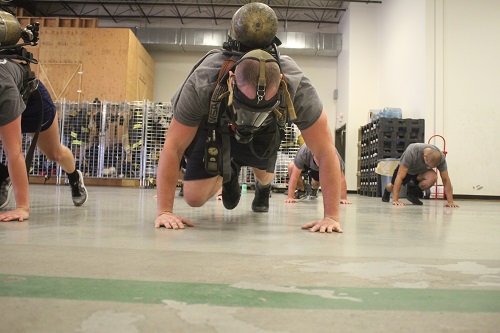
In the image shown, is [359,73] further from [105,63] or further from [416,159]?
[416,159]

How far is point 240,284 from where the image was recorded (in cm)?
125

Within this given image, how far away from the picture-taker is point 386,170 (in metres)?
9.73

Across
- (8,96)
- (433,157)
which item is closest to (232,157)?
(8,96)

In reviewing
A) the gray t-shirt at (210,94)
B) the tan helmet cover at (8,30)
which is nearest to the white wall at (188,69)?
the tan helmet cover at (8,30)

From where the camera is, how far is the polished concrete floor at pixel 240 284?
3.02 ft

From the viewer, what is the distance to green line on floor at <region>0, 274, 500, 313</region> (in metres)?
1.06

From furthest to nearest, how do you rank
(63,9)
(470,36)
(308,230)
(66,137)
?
(63,9)
(66,137)
(470,36)
(308,230)

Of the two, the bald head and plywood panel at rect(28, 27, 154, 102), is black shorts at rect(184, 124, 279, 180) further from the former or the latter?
plywood panel at rect(28, 27, 154, 102)

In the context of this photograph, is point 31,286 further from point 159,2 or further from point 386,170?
point 159,2

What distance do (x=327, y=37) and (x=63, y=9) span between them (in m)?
9.98

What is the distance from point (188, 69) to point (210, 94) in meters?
15.3

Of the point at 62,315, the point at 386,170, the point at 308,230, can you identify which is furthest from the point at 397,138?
the point at 62,315

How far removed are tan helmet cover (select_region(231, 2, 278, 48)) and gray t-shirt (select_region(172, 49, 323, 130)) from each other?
17 cm

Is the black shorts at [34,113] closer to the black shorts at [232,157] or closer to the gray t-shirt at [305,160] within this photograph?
the black shorts at [232,157]
